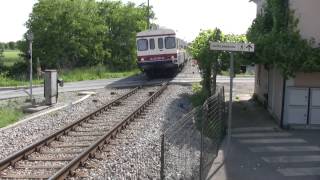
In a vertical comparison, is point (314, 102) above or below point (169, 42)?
below

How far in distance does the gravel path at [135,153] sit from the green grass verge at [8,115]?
13.7 ft

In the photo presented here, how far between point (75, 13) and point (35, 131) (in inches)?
1665

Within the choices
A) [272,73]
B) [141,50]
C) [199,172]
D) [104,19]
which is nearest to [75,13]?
[104,19]

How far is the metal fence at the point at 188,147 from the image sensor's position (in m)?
7.73

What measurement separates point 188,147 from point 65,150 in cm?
467

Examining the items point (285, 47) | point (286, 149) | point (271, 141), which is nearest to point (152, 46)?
point (285, 47)

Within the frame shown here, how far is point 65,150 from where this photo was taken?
42.5 ft

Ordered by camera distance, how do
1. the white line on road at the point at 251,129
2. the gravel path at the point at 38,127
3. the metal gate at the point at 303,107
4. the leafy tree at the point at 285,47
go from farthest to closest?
1. the metal gate at the point at 303,107
2. the white line on road at the point at 251,129
3. the leafy tree at the point at 285,47
4. the gravel path at the point at 38,127

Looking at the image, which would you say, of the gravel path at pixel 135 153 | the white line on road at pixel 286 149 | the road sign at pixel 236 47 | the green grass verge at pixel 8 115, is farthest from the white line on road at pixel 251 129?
the green grass verge at pixel 8 115

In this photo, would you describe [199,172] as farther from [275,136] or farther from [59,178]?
[275,136]

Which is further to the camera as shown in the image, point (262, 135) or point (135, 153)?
point (262, 135)

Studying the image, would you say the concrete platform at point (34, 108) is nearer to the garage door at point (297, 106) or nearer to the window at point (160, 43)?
the garage door at point (297, 106)

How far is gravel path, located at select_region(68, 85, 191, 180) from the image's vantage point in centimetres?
1061

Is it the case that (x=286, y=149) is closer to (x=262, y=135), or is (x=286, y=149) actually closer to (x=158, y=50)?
(x=262, y=135)
